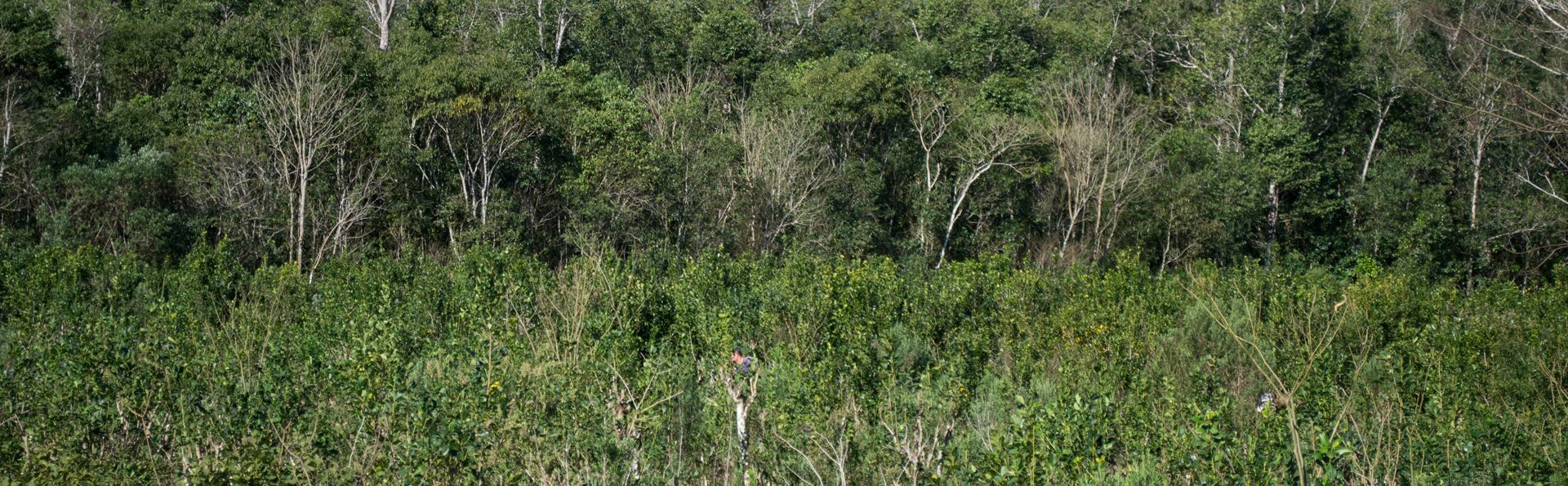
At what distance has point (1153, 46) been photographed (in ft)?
138

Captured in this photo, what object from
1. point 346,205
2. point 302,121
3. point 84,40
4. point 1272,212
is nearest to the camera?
point 302,121

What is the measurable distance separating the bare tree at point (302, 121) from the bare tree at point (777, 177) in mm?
9495

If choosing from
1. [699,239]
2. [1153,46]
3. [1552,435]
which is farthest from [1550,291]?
[1153,46]

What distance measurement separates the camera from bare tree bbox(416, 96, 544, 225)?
90.8 feet

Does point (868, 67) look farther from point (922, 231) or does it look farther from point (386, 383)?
point (386, 383)

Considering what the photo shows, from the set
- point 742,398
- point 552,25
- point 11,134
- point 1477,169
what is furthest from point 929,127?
point 742,398

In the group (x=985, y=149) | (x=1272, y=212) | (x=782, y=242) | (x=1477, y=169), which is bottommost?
(x=1272, y=212)

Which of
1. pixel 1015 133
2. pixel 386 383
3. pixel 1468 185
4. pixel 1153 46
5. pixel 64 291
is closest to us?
pixel 386 383

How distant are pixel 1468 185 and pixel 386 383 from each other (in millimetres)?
35277

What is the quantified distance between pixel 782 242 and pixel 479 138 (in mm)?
7824

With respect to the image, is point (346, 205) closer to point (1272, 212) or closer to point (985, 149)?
point (985, 149)

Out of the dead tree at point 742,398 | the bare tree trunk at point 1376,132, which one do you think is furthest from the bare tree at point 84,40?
the bare tree trunk at point 1376,132

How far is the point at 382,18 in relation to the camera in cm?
3481

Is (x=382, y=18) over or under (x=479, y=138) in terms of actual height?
over
